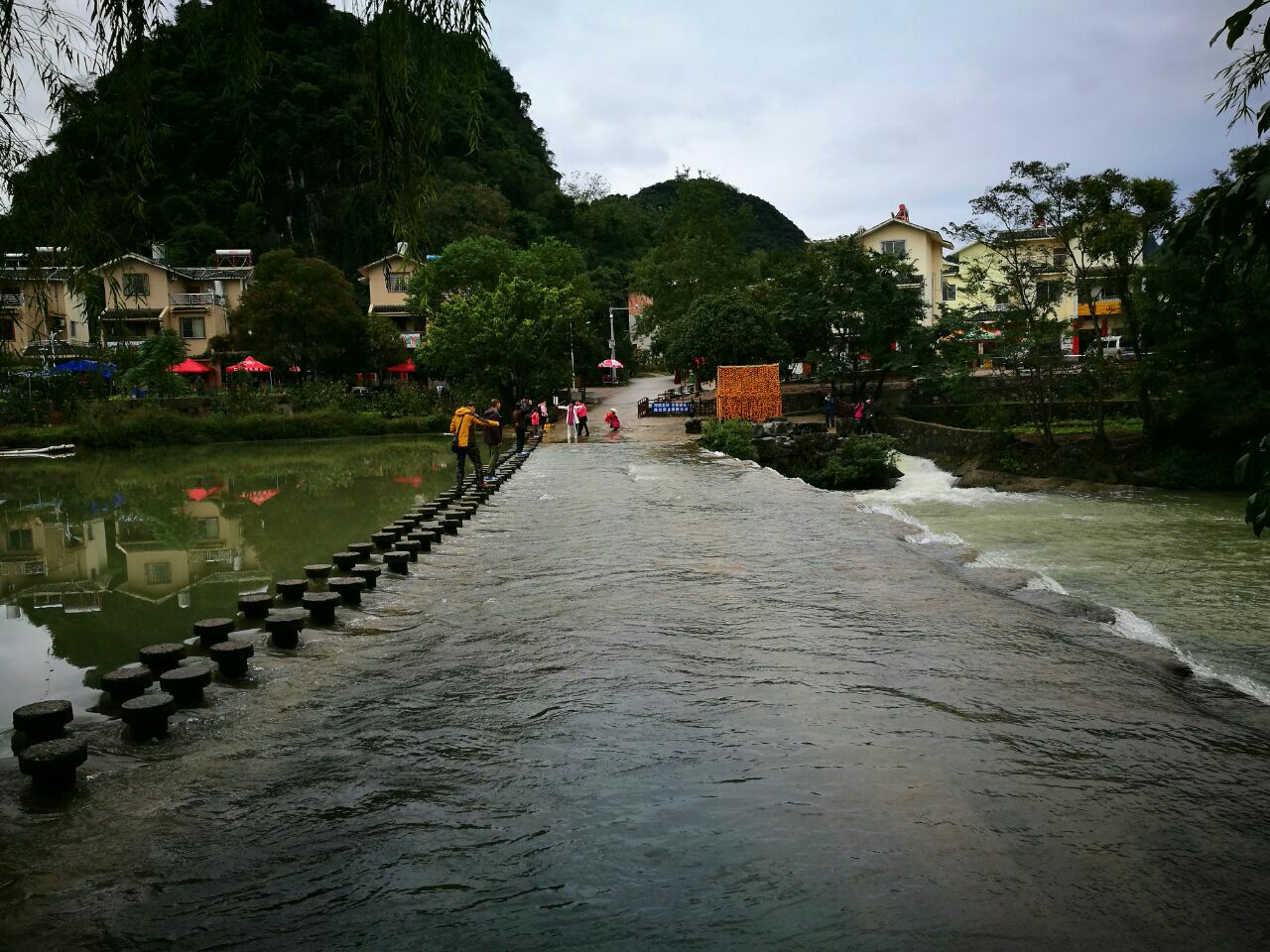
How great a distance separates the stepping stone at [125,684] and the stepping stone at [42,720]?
0.70m

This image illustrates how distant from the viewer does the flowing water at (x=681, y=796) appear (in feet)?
12.4

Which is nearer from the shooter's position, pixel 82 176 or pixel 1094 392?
pixel 82 176

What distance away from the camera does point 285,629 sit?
7883 mm

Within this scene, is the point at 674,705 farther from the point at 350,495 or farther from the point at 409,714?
the point at 350,495

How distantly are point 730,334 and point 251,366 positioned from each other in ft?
88.0

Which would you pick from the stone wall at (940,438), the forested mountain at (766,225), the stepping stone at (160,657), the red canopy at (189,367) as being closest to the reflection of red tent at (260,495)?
the stepping stone at (160,657)

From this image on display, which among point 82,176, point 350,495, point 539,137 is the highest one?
point 539,137

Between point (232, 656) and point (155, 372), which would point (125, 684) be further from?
point (155, 372)

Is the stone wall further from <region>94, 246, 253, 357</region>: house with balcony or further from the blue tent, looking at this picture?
<region>94, 246, 253, 357</region>: house with balcony

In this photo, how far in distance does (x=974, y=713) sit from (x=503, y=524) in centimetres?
1022

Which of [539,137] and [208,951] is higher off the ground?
[539,137]

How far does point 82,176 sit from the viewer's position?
21.0 ft

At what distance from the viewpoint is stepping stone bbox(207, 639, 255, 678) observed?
7.00 m

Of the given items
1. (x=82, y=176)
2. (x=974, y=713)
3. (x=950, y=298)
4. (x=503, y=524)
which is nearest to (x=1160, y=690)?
(x=974, y=713)
